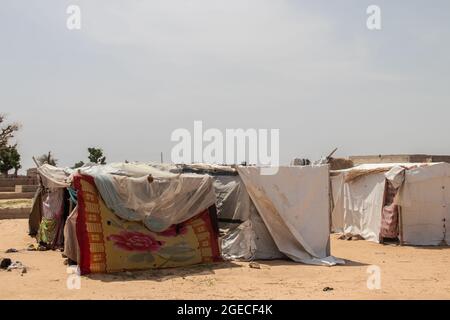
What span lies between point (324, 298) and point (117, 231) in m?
3.86

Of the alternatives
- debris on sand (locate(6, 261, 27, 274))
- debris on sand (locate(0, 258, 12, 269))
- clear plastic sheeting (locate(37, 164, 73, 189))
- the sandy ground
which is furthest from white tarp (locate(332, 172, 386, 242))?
debris on sand (locate(0, 258, 12, 269))

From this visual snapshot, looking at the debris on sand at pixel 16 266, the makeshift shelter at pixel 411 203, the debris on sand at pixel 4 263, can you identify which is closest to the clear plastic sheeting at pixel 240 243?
the debris on sand at pixel 16 266

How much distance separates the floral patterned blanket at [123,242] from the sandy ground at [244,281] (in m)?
0.23

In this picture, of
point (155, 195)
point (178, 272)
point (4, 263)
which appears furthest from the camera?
point (155, 195)

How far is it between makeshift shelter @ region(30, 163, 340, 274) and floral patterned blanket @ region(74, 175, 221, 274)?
17 mm

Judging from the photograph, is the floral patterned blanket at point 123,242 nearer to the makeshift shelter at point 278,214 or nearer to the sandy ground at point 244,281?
the sandy ground at point 244,281

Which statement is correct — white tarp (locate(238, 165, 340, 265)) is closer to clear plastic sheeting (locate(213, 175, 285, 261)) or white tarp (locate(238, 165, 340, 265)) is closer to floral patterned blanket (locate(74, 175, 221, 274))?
clear plastic sheeting (locate(213, 175, 285, 261))

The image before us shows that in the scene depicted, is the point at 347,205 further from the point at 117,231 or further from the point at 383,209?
the point at 117,231

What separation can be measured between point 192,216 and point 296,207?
2141mm

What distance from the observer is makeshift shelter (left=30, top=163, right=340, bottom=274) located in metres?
9.16

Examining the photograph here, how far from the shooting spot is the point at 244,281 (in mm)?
8555

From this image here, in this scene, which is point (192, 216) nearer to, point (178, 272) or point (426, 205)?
point (178, 272)

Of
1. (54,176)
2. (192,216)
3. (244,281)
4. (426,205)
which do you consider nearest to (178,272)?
(192,216)
